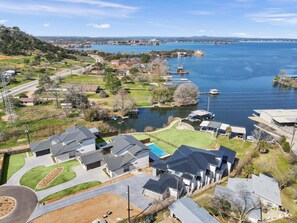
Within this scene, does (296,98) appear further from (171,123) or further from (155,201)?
(155,201)

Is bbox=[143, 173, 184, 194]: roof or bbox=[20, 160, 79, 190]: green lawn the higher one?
bbox=[143, 173, 184, 194]: roof

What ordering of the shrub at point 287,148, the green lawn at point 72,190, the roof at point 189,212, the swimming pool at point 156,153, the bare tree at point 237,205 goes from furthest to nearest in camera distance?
the shrub at point 287,148, the swimming pool at point 156,153, the green lawn at point 72,190, the bare tree at point 237,205, the roof at point 189,212

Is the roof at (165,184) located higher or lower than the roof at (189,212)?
higher

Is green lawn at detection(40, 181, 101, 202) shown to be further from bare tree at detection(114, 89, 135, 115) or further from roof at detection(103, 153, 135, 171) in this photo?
bare tree at detection(114, 89, 135, 115)

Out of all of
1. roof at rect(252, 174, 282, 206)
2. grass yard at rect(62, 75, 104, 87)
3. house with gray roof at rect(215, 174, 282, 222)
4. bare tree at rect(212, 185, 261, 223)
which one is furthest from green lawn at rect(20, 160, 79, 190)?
grass yard at rect(62, 75, 104, 87)

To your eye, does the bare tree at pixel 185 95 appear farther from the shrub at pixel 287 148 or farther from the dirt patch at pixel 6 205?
the dirt patch at pixel 6 205

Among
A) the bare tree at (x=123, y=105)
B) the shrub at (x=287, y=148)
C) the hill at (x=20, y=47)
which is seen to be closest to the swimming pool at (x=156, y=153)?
the shrub at (x=287, y=148)

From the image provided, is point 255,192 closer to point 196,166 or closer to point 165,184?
point 196,166

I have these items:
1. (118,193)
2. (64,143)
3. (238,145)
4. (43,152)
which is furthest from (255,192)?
(43,152)
